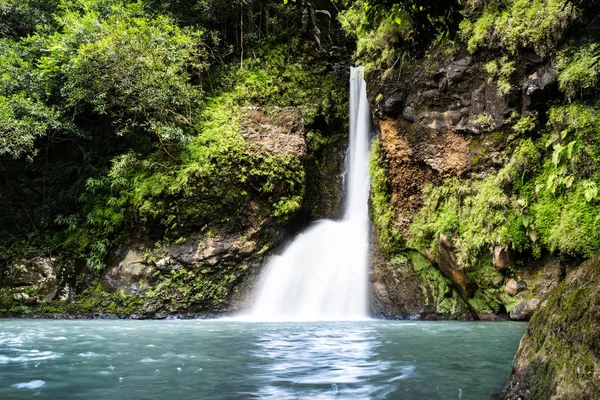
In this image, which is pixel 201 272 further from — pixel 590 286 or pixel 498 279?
pixel 590 286

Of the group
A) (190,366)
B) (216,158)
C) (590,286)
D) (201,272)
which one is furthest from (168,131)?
(590,286)

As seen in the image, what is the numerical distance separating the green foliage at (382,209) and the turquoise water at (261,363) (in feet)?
10.6

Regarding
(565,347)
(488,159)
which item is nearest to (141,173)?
(488,159)

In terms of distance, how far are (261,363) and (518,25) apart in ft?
27.3

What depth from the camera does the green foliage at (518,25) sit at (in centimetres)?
829

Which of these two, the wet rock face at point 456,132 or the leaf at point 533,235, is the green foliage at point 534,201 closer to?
the leaf at point 533,235

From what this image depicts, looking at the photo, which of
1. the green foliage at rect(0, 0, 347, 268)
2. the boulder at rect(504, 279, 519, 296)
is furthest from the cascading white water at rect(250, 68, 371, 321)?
the boulder at rect(504, 279, 519, 296)

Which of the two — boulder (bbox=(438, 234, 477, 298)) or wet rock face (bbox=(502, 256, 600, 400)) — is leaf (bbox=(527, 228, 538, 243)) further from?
wet rock face (bbox=(502, 256, 600, 400))

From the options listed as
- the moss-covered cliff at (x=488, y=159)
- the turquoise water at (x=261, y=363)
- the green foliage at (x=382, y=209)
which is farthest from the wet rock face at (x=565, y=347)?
the green foliage at (x=382, y=209)

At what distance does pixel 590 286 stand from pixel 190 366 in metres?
3.72

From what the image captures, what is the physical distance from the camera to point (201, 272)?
11.2 meters

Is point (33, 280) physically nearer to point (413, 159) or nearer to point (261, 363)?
point (261, 363)

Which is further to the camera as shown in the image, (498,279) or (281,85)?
(281,85)

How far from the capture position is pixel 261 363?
4.72 m
